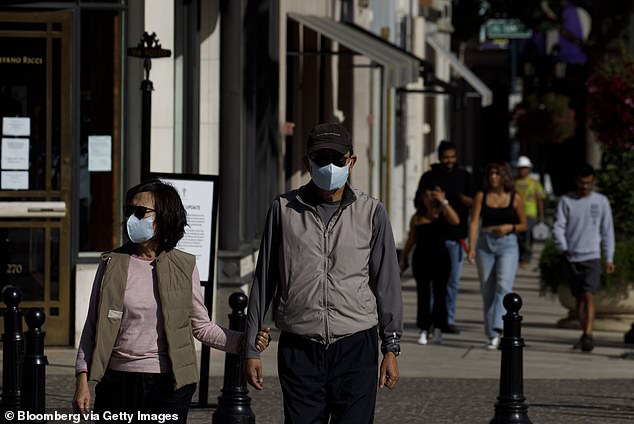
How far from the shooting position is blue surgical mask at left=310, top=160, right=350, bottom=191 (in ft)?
22.0

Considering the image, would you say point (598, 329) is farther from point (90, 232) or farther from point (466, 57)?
point (466, 57)

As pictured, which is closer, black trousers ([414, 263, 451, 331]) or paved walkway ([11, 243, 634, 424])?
paved walkway ([11, 243, 634, 424])

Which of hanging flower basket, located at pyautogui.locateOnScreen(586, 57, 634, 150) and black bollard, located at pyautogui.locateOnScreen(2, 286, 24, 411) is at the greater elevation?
hanging flower basket, located at pyautogui.locateOnScreen(586, 57, 634, 150)

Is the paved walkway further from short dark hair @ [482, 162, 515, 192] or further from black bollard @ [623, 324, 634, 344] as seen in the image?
short dark hair @ [482, 162, 515, 192]

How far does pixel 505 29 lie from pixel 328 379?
40.1 m

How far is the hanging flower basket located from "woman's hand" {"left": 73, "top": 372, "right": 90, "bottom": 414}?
1032 centimetres

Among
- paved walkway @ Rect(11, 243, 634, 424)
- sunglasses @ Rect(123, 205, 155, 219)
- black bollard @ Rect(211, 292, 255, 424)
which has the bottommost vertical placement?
paved walkway @ Rect(11, 243, 634, 424)

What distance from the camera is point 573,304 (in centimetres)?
1634

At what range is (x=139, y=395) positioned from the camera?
637cm

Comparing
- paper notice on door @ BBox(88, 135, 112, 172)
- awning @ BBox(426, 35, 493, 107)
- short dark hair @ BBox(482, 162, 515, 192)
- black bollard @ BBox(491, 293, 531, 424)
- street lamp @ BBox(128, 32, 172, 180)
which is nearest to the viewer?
black bollard @ BBox(491, 293, 531, 424)

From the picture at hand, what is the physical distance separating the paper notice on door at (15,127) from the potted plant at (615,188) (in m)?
5.37

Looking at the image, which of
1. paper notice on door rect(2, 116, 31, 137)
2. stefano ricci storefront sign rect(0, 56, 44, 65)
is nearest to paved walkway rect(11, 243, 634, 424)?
paper notice on door rect(2, 116, 31, 137)

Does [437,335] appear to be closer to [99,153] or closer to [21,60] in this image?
[99,153]

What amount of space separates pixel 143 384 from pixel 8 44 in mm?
7850
